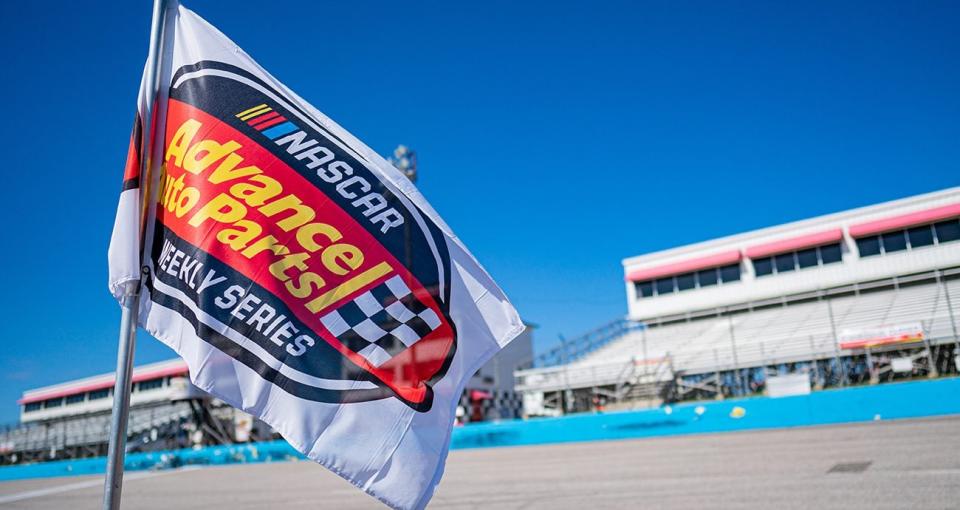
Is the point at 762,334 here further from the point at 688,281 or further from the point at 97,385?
the point at 97,385

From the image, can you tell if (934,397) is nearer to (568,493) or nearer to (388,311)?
(568,493)

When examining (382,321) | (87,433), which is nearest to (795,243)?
(382,321)

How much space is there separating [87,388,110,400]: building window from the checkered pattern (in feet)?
179

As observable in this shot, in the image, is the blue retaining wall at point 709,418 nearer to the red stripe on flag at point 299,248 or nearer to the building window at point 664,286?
the red stripe on flag at point 299,248

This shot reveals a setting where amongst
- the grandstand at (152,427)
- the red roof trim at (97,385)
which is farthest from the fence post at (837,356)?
the red roof trim at (97,385)

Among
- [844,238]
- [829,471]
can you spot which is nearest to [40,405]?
[844,238]

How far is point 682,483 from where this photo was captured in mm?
5770

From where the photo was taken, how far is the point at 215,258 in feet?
8.07

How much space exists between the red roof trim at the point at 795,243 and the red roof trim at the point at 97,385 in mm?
31651

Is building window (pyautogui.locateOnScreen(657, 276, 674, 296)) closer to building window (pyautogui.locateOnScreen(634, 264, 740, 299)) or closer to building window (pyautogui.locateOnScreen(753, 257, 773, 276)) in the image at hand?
building window (pyautogui.locateOnScreen(634, 264, 740, 299))

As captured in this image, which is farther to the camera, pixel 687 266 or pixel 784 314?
pixel 687 266

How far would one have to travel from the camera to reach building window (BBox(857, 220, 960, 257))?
24.0 m

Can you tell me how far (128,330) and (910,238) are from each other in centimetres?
2803

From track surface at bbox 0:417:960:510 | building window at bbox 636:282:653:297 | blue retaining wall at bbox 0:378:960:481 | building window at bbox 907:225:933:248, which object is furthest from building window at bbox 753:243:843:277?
track surface at bbox 0:417:960:510
